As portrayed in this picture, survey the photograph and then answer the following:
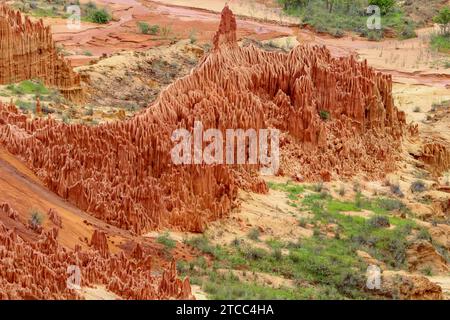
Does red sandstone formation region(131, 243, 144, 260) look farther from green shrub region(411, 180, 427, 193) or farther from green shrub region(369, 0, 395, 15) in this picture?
green shrub region(369, 0, 395, 15)

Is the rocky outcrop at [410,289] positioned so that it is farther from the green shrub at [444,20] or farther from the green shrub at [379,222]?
the green shrub at [444,20]

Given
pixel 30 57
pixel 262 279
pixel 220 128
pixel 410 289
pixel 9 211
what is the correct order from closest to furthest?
pixel 9 211 → pixel 410 289 → pixel 262 279 → pixel 220 128 → pixel 30 57

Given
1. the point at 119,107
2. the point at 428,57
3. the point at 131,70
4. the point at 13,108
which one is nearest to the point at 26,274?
the point at 13,108

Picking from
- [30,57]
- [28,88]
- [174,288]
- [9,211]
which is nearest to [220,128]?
[9,211]

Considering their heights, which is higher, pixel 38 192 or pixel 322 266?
pixel 38 192

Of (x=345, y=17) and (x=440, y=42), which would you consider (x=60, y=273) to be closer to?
(x=440, y=42)

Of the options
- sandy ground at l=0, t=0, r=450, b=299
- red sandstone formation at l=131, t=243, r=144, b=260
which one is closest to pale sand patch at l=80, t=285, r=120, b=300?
sandy ground at l=0, t=0, r=450, b=299
